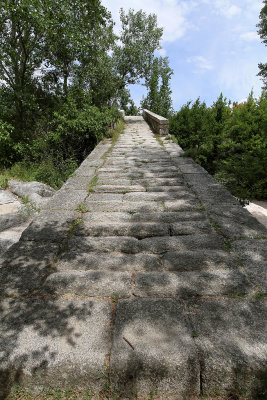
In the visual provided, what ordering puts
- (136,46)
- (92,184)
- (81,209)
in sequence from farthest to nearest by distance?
(136,46) < (92,184) < (81,209)

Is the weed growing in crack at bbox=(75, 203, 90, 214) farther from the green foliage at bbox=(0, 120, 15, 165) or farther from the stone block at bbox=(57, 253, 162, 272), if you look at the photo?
the green foliage at bbox=(0, 120, 15, 165)

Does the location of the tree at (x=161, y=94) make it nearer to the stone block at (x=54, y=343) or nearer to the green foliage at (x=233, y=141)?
the green foliage at (x=233, y=141)

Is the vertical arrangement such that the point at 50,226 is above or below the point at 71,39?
below

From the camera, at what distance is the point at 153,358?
1.26m

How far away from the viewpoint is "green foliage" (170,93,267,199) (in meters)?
5.14

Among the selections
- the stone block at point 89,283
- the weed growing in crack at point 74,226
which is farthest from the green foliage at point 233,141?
the stone block at point 89,283

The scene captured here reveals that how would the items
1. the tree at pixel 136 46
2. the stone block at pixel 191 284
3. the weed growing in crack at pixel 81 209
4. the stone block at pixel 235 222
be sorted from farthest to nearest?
the tree at pixel 136 46
the weed growing in crack at pixel 81 209
the stone block at pixel 235 222
the stone block at pixel 191 284

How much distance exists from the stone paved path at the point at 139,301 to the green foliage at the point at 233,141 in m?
2.61

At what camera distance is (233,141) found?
6.59 meters

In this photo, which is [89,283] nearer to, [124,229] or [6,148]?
[124,229]

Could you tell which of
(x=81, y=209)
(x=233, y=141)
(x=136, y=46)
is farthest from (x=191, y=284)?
(x=136, y=46)

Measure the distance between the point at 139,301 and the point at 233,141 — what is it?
603cm

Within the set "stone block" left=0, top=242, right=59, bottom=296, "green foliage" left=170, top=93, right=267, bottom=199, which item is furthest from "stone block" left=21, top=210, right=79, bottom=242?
"green foliage" left=170, top=93, right=267, bottom=199

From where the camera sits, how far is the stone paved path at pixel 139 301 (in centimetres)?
124
